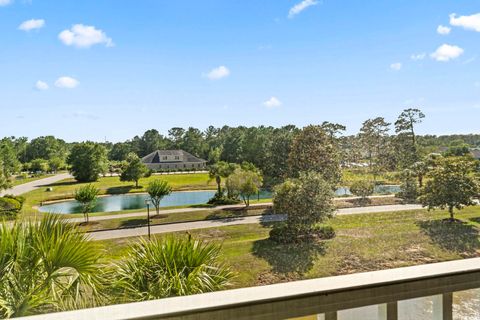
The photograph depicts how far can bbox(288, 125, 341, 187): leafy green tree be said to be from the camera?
92.4 inches

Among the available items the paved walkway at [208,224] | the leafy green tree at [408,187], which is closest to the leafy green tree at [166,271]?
the paved walkway at [208,224]

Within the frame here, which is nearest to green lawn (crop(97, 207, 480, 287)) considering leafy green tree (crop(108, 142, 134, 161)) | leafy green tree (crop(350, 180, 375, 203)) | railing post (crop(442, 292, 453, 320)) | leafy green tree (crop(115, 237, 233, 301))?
leafy green tree (crop(350, 180, 375, 203))

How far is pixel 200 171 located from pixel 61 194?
0.73 metres

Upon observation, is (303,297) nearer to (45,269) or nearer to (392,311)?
(392,311)

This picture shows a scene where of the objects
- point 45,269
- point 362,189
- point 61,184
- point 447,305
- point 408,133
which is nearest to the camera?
point 447,305

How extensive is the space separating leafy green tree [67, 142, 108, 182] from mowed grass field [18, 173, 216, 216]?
4 cm

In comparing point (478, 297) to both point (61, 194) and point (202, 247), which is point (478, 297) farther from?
point (61, 194)

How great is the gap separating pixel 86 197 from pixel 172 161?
0.49 m

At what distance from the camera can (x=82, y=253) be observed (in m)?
1.68

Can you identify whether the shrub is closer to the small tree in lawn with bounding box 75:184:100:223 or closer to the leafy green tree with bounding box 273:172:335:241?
the small tree in lawn with bounding box 75:184:100:223

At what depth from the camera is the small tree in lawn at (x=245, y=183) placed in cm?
219

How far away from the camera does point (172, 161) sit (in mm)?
2061

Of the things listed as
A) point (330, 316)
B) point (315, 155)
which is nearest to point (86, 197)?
point (315, 155)

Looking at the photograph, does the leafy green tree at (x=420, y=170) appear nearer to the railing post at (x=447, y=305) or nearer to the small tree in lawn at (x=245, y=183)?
the small tree in lawn at (x=245, y=183)
